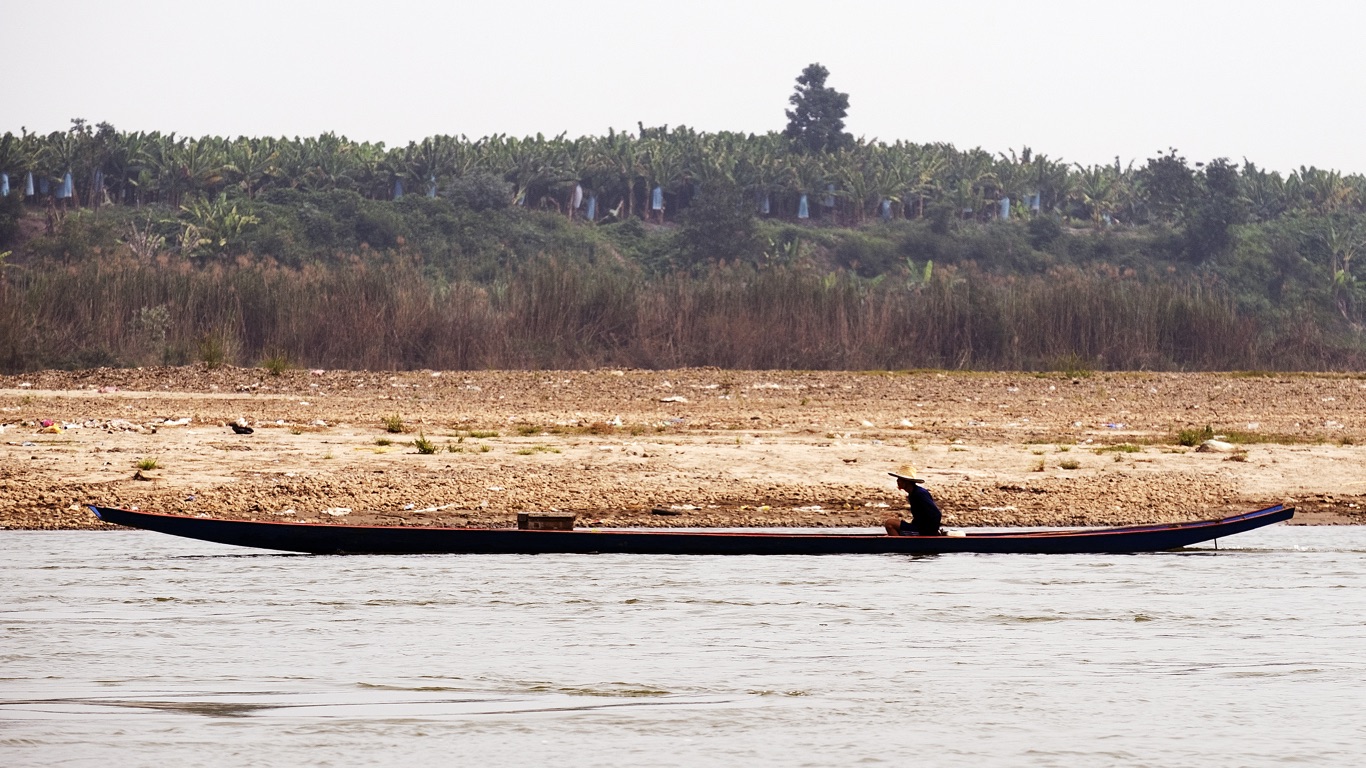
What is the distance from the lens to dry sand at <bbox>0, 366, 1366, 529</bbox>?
1831 cm

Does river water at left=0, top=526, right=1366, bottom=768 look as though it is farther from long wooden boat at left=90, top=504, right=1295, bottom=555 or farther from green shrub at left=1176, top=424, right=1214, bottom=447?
green shrub at left=1176, top=424, right=1214, bottom=447

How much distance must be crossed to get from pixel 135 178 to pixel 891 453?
2241 inches

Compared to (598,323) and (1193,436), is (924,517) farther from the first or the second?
(598,323)

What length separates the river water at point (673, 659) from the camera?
29.4 feet

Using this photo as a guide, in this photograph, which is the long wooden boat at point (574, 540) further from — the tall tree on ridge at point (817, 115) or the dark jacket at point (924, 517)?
the tall tree on ridge at point (817, 115)

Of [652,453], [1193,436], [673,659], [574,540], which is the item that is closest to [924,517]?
[574,540]

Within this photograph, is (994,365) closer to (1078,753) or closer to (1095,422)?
(1095,422)

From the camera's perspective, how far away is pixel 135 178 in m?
71.8

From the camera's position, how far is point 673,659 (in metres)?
11.4

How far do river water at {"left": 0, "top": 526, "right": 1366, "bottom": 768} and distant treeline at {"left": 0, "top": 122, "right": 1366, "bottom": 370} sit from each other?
1826cm

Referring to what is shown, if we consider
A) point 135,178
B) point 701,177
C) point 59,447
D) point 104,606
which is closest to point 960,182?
point 701,177

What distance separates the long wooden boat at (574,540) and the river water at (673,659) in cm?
28

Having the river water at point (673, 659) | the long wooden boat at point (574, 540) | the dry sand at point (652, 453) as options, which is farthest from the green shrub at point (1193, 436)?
the long wooden boat at point (574, 540)

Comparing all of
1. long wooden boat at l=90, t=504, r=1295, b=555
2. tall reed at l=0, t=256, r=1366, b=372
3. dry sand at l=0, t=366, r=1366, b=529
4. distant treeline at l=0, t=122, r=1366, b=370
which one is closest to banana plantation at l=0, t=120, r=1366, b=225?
distant treeline at l=0, t=122, r=1366, b=370
